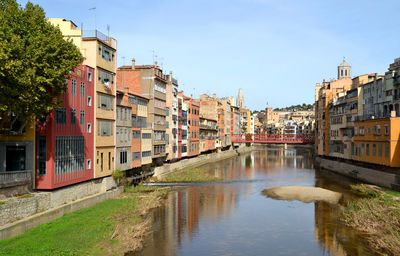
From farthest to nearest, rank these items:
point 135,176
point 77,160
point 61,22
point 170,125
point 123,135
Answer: point 170,125, point 135,176, point 123,135, point 61,22, point 77,160

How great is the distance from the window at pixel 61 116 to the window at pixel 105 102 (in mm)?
6586

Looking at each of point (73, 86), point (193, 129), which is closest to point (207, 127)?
point (193, 129)

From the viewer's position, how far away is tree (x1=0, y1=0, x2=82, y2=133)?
83.2 ft

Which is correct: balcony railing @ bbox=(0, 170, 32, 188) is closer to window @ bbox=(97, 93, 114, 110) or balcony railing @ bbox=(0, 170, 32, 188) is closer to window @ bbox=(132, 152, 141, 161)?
window @ bbox=(97, 93, 114, 110)

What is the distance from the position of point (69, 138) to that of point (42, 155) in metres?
3.49

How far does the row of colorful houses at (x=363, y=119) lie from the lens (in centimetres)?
5156

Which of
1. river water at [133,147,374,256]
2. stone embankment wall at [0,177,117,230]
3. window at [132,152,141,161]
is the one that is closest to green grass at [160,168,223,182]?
river water at [133,147,374,256]

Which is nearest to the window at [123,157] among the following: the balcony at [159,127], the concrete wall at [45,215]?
the concrete wall at [45,215]

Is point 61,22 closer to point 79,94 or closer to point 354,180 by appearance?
point 79,94

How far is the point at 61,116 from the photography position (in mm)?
33094

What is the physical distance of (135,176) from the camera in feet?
172

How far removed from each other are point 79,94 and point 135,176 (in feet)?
64.0

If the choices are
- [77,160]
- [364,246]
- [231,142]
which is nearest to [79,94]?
[77,160]

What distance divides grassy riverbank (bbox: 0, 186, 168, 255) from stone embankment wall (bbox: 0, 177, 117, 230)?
1561 millimetres
